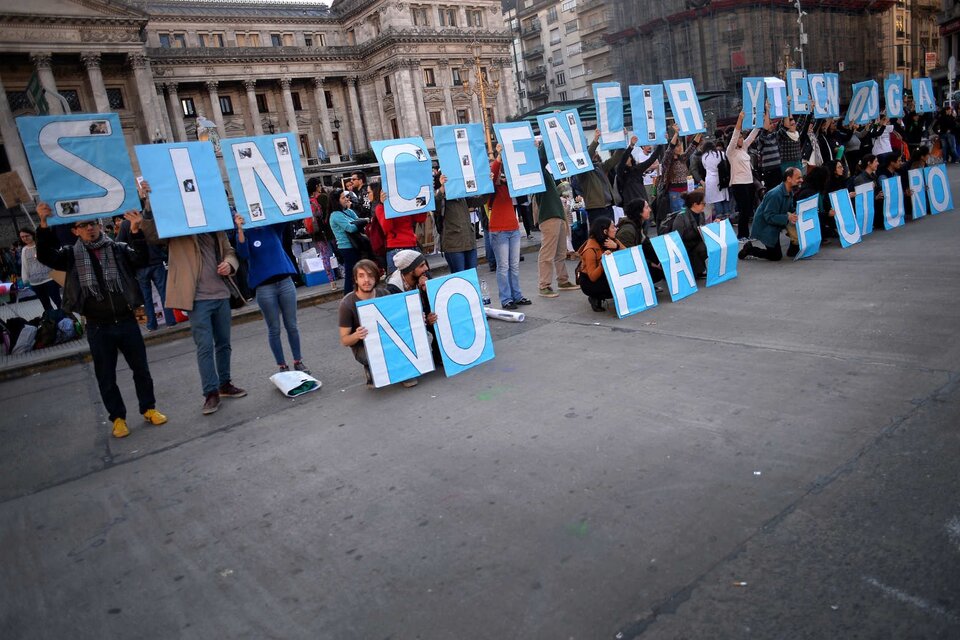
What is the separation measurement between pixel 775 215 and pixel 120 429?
324 inches

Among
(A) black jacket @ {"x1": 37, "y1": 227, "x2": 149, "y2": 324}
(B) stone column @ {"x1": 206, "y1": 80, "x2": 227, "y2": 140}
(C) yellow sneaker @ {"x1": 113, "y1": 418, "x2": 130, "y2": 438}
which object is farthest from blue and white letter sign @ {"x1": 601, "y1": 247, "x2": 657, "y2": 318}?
(B) stone column @ {"x1": 206, "y1": 80, "x2": 227, "y2": 140}

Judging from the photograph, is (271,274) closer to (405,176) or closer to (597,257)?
(405,176)

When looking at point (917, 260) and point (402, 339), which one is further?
point (917, 260)

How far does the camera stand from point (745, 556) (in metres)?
2.69

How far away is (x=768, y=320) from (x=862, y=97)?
8016 mm

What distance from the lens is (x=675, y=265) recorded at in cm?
748

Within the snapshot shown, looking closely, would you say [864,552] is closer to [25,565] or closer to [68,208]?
[25,565]

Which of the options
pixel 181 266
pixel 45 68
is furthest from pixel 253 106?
pixel 181 266

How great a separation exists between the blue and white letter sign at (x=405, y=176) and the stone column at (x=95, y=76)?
49664 millimetres

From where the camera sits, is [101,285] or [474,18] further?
[474,18]

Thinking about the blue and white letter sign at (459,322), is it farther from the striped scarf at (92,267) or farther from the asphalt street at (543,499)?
the striped scarf at (92,267)

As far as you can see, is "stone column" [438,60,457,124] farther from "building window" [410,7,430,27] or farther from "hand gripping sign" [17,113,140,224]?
"hand gripping sign" [17,113,140,224]

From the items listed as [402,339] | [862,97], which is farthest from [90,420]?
[862,97]

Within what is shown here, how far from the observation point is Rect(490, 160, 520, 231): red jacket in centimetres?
795
